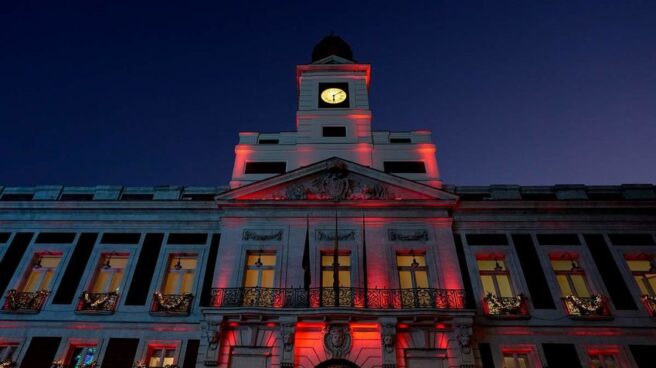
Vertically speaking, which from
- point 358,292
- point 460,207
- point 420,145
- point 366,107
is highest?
point 366,107

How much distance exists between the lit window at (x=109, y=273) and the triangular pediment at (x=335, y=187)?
4.61 meters

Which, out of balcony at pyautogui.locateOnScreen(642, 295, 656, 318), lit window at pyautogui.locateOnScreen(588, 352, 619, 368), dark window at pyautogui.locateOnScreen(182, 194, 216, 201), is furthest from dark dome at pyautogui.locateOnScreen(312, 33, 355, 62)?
lit window at pyautogui.locateOnScreen(588, 352, 619, 368)

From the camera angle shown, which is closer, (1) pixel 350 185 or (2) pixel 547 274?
(2) pixel 547 274

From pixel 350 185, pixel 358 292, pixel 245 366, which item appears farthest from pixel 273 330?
pixel 350 185

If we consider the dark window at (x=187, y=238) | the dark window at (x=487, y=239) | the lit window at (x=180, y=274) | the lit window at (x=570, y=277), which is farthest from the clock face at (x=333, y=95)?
the lit window at (x=570, y=277)

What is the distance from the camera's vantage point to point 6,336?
13953 millimetres

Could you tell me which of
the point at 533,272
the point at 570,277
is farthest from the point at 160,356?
the point at 570,277

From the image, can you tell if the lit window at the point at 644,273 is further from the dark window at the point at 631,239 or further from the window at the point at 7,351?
the window at the point at 7,351

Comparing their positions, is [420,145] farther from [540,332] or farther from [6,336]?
[6,336]

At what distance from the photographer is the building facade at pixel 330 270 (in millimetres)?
13219

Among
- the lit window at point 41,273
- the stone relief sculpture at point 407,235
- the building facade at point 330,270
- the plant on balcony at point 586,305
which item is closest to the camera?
the building facade at point 330,270

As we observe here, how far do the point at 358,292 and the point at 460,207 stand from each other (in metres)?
5.67

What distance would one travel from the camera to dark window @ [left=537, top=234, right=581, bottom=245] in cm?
1579

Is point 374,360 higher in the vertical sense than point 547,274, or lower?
lower
